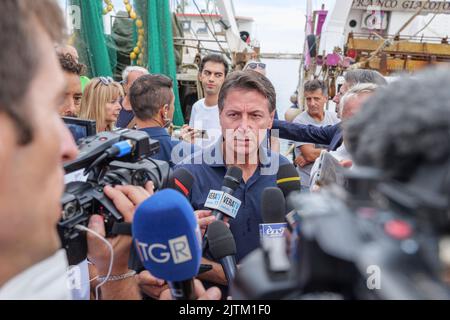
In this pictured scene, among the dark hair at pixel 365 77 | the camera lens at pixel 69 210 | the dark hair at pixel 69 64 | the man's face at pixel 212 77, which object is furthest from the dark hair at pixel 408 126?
the man's face at pixel 212 77

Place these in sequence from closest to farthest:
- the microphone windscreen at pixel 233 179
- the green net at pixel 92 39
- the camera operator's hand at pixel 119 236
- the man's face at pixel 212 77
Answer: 1. the camera operator's hand at pixel 119 236
2. the microphone windscreen at pixel 233 179
3. the man's face at pixel 212 77
4. the green net at pixel 92 39

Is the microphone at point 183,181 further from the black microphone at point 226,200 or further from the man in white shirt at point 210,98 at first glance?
the man in white shirt at point 210,98

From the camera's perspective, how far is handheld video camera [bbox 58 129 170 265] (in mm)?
979

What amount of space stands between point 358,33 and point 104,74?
792cm

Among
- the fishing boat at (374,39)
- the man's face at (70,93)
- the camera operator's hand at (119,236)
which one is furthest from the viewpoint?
the fishing boat at (374,39)

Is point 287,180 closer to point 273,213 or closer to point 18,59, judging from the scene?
point 273,213

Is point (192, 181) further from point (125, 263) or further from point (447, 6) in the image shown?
point (447, 6)

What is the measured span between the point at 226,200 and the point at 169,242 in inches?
27.3

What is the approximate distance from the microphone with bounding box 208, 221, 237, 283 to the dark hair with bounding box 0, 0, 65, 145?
84 centimetres

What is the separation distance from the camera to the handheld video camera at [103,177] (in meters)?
0.98

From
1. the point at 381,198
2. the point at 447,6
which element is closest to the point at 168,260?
the point at 381,198

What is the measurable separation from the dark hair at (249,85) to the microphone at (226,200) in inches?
19.1
